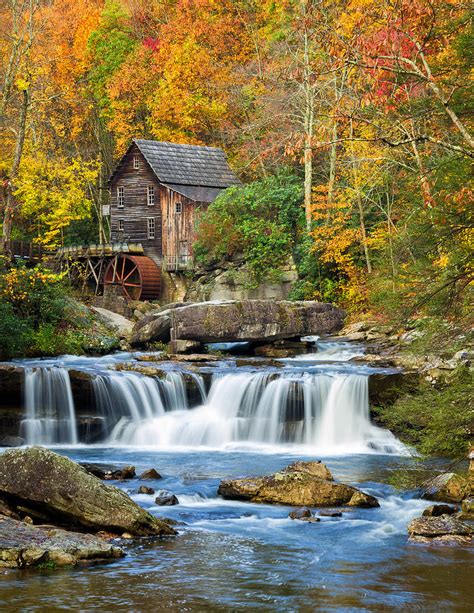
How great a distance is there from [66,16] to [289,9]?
1828 centimetres

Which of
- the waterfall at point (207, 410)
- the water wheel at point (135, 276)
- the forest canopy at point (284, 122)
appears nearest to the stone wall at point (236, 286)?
the forest canopy at point (284, 122)

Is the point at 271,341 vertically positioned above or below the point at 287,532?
above

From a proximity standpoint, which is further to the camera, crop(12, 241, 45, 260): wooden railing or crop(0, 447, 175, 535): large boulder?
crop(12, 241, 45, 260): wooden railing

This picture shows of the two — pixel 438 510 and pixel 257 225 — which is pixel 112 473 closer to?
pixel 438 510

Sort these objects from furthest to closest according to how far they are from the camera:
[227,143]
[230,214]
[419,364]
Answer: [227,143] → [230,214] → [419,364]

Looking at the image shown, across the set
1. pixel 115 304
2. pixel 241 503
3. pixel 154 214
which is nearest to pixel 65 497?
pixel 241 503

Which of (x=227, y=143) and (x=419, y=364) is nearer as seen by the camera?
(x=419, y=364)

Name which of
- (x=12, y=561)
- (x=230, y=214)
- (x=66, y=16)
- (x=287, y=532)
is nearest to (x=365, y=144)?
(x=230, y=214)

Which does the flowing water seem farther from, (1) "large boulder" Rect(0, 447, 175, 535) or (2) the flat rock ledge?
(1) "large boulder" Rect(0, 447, 175, 535)

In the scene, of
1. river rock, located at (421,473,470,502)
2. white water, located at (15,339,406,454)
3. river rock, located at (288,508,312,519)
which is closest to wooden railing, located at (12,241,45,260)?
white water, located at (15,339,406,454)

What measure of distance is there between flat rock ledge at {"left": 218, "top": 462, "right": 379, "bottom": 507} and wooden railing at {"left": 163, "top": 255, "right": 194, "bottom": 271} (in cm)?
2682

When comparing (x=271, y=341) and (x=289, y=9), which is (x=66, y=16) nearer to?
(x=289, y=9)

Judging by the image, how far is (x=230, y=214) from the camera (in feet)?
120

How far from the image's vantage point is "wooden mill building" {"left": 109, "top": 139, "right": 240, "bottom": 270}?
132 ft
